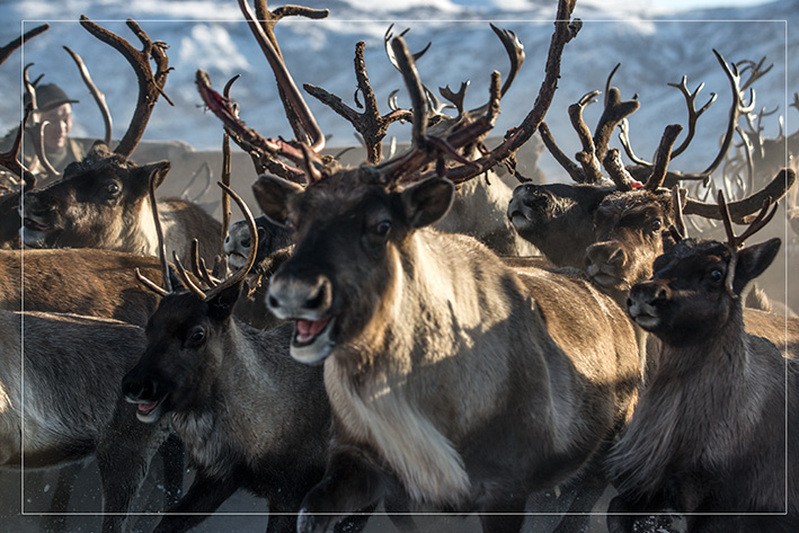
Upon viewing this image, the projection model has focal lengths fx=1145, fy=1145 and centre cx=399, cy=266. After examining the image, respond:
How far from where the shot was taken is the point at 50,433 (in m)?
4.96

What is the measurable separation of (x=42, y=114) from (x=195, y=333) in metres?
8.31

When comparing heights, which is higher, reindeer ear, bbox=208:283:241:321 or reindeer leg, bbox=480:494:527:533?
reindeer ear, bbox=208:283:241:321

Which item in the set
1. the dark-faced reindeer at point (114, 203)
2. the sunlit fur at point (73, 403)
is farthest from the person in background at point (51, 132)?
the sunlit fur at point (73, 403)

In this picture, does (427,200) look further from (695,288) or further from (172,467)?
(172,467)

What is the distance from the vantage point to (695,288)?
4.21 m

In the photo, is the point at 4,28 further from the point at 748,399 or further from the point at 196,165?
the point at 748,399

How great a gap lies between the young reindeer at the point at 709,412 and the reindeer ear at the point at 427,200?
2.97 ft

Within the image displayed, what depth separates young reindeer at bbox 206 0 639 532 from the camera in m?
3.51

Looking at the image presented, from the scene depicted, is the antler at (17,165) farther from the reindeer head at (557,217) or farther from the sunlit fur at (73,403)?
the reindeer head at (557,217)

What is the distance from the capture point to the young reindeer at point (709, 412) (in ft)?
13.5

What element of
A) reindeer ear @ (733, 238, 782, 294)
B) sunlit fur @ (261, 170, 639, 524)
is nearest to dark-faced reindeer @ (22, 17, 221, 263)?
sunlit fur @ (261, 170, 639, 524)

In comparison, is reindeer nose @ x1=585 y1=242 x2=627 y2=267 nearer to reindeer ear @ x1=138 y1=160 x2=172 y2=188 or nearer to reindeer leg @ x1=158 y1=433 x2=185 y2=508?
reindeer leg @ x1=158 y1=433 x2=185 y2=508

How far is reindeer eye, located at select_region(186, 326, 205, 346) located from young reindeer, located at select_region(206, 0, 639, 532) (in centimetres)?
77

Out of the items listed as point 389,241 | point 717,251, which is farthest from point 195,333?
point 717,251
